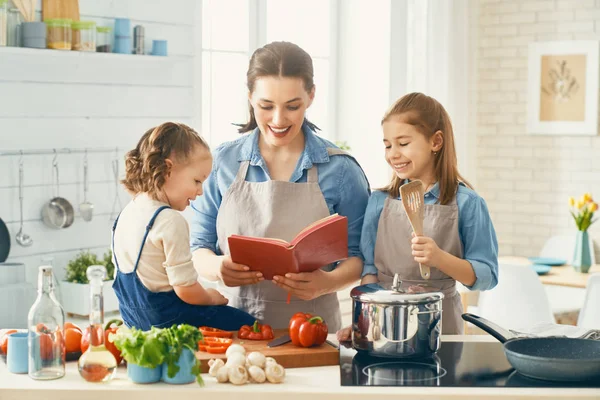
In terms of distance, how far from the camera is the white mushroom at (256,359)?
2113 mm

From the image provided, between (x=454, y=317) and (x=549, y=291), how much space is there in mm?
3532

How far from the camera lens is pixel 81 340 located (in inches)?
90.0

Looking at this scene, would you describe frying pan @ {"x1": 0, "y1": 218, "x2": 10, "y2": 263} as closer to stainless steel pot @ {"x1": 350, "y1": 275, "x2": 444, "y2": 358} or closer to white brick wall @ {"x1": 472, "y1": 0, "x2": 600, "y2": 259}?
stainless steel pot @ {"x1": 350, "y1": 275, "x2": 444, "y2": 358}

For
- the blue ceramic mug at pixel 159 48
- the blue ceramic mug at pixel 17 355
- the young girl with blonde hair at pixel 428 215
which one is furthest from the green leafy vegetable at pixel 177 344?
the blue ceramic mug at pixel 159 48

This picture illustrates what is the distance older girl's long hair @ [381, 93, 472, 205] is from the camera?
9.01 feet

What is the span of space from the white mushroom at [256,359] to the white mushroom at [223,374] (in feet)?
0.21

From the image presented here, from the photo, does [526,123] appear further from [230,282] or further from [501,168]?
[230,282]

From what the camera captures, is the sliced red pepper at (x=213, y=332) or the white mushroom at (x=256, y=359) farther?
the sliced red pepper at (x=213, y=332)

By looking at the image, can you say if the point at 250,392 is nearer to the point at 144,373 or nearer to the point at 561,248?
the point at 144,373

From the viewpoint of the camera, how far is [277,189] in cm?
283

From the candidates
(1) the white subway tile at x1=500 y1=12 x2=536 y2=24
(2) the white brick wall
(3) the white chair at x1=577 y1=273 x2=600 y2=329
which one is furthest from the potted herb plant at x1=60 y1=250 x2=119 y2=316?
(1) the white subway tile at x1=500 y1=12 x2=536 y2=24

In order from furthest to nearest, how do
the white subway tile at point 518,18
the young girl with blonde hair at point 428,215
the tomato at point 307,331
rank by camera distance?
the white subway tile at point 518,18 < the young girl with blonde hair at point 428,215 < the tomato at point 307,331

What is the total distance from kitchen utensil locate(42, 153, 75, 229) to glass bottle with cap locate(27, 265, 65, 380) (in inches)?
91.8

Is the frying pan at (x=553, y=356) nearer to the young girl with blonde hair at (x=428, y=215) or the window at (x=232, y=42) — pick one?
the young girl with blonde hair at (x=428, y=215)
